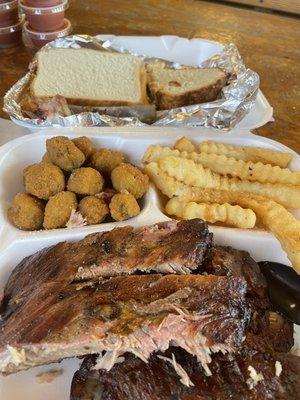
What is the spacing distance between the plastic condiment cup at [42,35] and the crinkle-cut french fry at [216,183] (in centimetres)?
135

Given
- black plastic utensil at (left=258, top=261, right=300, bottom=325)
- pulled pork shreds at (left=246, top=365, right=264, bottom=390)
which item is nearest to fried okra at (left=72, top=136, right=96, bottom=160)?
black plastic utensil at (left=258, top=261, right=300, bottom=325)

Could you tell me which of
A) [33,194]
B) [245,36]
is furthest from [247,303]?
[245,36]

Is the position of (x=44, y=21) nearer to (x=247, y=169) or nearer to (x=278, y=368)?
(x=247, y=169)

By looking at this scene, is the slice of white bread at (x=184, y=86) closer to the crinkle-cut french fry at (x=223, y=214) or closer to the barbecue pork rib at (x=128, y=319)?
the crinkle-cut french fry at (x=223, y=214)

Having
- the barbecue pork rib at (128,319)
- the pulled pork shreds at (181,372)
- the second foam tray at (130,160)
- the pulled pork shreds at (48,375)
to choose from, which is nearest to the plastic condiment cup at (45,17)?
the second foam tray at (130,160)

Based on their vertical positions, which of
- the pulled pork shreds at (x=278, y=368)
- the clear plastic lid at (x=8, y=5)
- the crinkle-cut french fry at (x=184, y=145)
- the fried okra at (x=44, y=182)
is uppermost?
the crinkle-cut french fry at (x=184, y=145)

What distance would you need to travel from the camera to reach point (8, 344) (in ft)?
3.97

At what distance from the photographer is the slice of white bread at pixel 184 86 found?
2.21 meters

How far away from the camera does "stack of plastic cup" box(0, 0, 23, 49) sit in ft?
8.74

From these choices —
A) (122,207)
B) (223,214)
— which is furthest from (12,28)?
(223,214)

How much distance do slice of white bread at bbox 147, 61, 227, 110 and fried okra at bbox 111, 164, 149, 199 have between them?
0.59 m

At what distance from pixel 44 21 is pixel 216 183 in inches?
60.5

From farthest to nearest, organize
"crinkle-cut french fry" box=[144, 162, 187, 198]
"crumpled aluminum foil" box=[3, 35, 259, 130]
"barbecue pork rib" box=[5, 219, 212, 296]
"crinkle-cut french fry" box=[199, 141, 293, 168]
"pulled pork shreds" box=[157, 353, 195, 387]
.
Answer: "crumpled aluminum foil" box=[3, 35, 259, 130] → "crinkle-cut french fry" box=[199, 141, 293, 168] → "crinkle-cut french fry" box=[144, 162, 187, 198] → "barbecue pork rib" box=[5, 219, 212, 296] → "pulled pork shreds" box=[157, 353, 195, 387]

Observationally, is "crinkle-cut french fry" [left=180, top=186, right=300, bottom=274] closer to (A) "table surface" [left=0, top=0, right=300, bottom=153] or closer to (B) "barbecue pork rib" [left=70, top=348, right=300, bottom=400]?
(B) "barbecue pork rib" [left=70, top=348, right=300, bottom=400]
